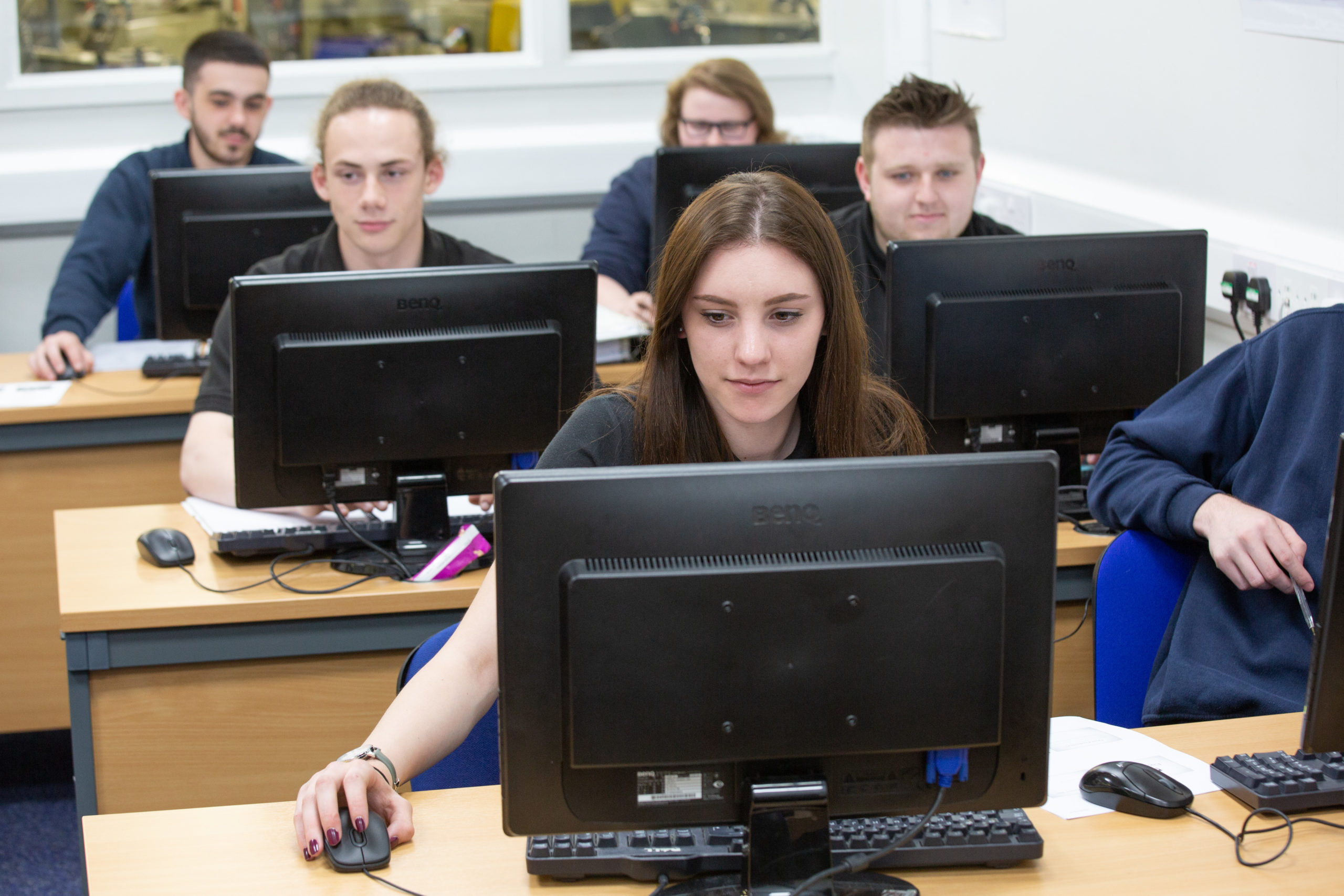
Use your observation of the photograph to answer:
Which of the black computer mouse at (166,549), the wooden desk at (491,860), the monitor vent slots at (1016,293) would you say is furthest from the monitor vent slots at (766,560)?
the black computer mouse at (166,549)

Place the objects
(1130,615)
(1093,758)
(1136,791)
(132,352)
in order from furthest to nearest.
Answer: (132,352) → (1130,615) → (1093,758) → (1136,791)

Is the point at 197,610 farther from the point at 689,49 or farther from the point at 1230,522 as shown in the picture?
the point at 689,49

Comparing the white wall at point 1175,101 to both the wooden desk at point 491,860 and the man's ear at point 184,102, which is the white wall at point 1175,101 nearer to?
the wooden desk at point 491,860

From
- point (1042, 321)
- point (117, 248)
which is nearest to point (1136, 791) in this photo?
point (1042, 321)

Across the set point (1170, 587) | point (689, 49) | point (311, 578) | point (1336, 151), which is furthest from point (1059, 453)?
point (689, 49)

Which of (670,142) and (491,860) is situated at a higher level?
(670,142)

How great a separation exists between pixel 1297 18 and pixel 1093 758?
1.47 m

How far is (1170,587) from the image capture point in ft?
5.57

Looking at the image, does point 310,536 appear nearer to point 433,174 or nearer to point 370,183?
point 370,183

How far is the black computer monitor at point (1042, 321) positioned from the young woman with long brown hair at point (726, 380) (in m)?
0.44

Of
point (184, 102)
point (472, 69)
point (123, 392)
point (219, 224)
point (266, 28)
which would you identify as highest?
point (266, 28)

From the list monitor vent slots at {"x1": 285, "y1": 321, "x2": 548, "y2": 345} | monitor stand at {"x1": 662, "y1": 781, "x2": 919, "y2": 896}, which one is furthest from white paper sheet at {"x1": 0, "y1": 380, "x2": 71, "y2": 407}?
monitor stand at {"x1": 662, "y1": 781, "x2": 919, "y2": 896}

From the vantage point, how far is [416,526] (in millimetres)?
1972

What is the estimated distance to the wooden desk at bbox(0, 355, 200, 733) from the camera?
8.41 ft
